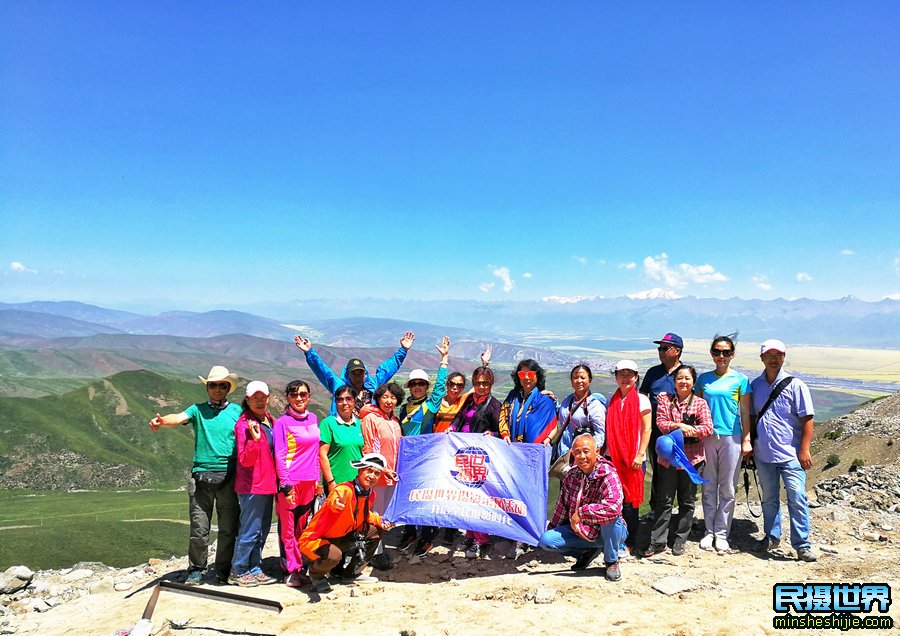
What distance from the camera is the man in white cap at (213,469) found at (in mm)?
6293

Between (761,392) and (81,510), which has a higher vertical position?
(761,392)

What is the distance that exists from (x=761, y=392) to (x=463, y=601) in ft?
16.0

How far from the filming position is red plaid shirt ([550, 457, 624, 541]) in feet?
19.4

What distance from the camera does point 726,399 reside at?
686 cm

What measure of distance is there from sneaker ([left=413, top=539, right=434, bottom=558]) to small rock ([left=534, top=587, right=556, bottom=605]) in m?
1.99

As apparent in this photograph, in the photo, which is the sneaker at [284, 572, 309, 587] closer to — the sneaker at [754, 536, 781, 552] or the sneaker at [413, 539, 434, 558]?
the sneaker at [413, 539, 434, 558]

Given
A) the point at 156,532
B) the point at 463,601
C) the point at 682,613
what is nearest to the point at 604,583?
the point at 682,613

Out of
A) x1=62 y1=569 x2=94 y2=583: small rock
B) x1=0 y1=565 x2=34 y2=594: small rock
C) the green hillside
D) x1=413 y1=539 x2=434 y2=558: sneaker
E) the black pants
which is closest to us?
the black pants

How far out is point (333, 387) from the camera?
780cm

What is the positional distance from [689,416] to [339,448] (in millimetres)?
4592

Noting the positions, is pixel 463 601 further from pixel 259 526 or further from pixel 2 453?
pixel 2 453

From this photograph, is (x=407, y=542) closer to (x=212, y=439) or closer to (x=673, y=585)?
(x=212, y=439)

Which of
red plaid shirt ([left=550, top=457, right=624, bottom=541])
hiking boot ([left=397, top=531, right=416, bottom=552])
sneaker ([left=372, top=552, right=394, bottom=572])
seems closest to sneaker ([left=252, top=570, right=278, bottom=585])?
sneaker ([left=372, top=552, right=394, bottom=572])

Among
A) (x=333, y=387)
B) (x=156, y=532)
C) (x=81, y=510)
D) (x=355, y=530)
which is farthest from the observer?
(x=81, y=510)
